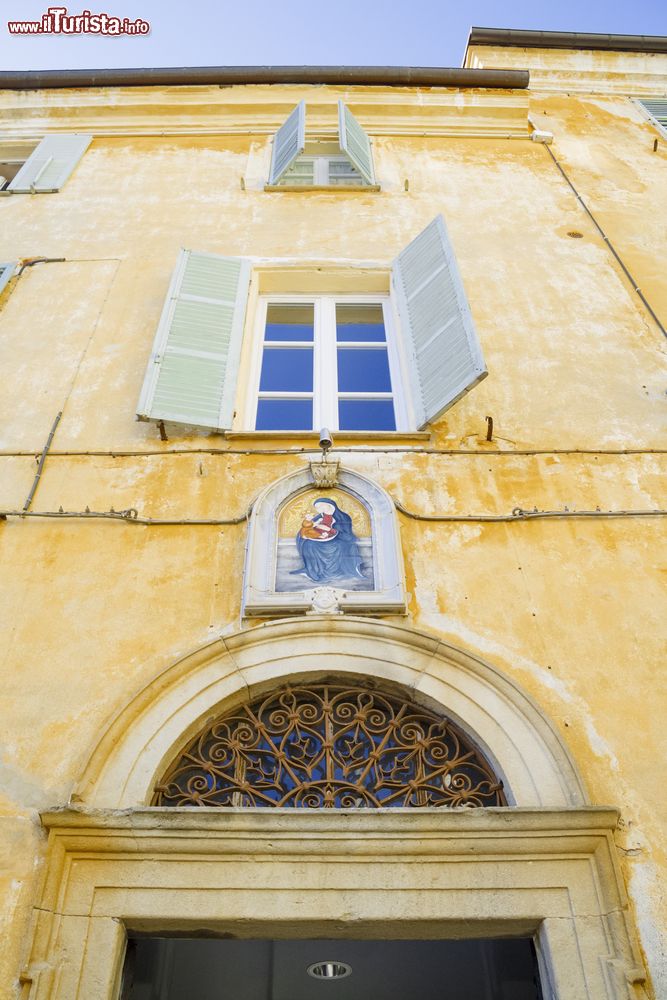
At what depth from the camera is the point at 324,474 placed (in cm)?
516

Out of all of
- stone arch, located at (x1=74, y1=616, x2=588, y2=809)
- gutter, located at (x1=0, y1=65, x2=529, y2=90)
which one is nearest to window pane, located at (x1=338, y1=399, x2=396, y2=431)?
stone arch, located at (x1=74, y1=616, x2=588, y2=809)

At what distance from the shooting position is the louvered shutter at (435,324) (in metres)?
5.59

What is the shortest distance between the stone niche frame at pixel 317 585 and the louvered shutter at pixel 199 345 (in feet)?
2.46

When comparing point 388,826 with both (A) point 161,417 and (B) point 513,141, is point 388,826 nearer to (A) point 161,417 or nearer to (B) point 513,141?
(A) point 161,417

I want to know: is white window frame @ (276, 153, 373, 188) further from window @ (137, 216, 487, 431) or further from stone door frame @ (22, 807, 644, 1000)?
stone door frame @ (22, 807, 644, 1000)

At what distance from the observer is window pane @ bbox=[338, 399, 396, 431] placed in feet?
19.7

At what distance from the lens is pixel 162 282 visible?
6.88 metres

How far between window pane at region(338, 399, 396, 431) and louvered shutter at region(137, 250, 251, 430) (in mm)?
780

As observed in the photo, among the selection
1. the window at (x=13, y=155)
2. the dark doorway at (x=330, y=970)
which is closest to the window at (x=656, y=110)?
the window at (x=13, y=155)

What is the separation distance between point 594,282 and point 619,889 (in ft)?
15.8

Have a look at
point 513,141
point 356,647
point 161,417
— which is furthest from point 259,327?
point 513,141

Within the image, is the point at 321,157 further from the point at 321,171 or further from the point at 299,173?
the point at 299,173

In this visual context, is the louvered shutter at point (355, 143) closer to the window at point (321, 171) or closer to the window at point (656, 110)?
the window at point (321, 171)

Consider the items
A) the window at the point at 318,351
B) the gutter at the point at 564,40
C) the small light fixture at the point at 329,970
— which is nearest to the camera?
the window at the point at 318,351
